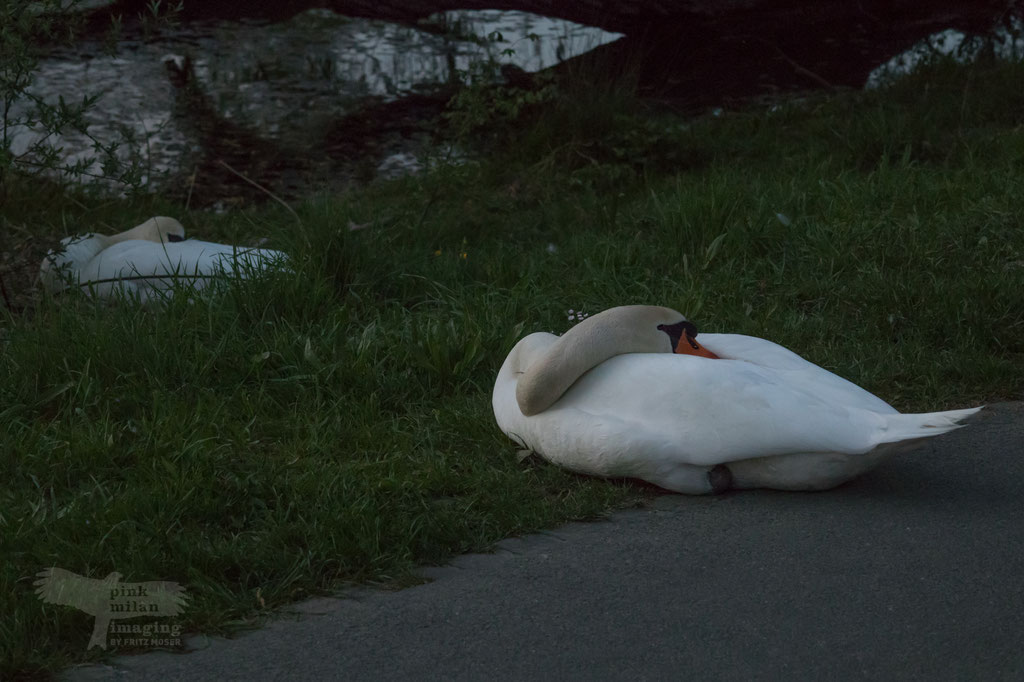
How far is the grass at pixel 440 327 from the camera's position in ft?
10.6

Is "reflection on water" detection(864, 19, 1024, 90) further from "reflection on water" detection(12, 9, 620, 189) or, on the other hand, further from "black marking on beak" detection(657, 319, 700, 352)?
"black marking on beak" detection(657, 319, 700, 352)

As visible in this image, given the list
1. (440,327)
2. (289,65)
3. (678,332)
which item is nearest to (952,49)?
(289,65)

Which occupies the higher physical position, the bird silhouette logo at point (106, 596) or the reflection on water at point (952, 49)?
the reflection on water at point (952, 49)

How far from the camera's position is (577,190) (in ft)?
23.7

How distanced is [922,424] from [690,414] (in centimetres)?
65

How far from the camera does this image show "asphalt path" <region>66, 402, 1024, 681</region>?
8.51 feet

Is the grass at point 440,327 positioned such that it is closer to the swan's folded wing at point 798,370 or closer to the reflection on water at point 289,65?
the swan's folded wing at point 798,370

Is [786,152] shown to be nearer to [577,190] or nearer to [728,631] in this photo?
[577,190]

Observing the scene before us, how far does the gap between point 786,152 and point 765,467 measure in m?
4.37

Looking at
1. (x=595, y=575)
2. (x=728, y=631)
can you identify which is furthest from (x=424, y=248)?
(x=728, y=631)

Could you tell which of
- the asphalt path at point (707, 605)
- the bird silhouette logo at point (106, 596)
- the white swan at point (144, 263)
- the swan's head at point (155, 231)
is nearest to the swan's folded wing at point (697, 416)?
the asphalt path at point (707, 605)

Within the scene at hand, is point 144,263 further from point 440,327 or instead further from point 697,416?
point 697,416

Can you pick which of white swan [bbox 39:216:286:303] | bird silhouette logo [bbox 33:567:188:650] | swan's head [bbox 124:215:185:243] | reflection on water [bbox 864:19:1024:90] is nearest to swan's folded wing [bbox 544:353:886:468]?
bird silhouette logo [bbox 33:567:188:650]

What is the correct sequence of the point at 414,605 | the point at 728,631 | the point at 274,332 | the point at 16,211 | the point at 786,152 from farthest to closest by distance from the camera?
the point at 786,152
the point at 16,211
the point at 274,332
the point at 414,605
the point at 728,631
